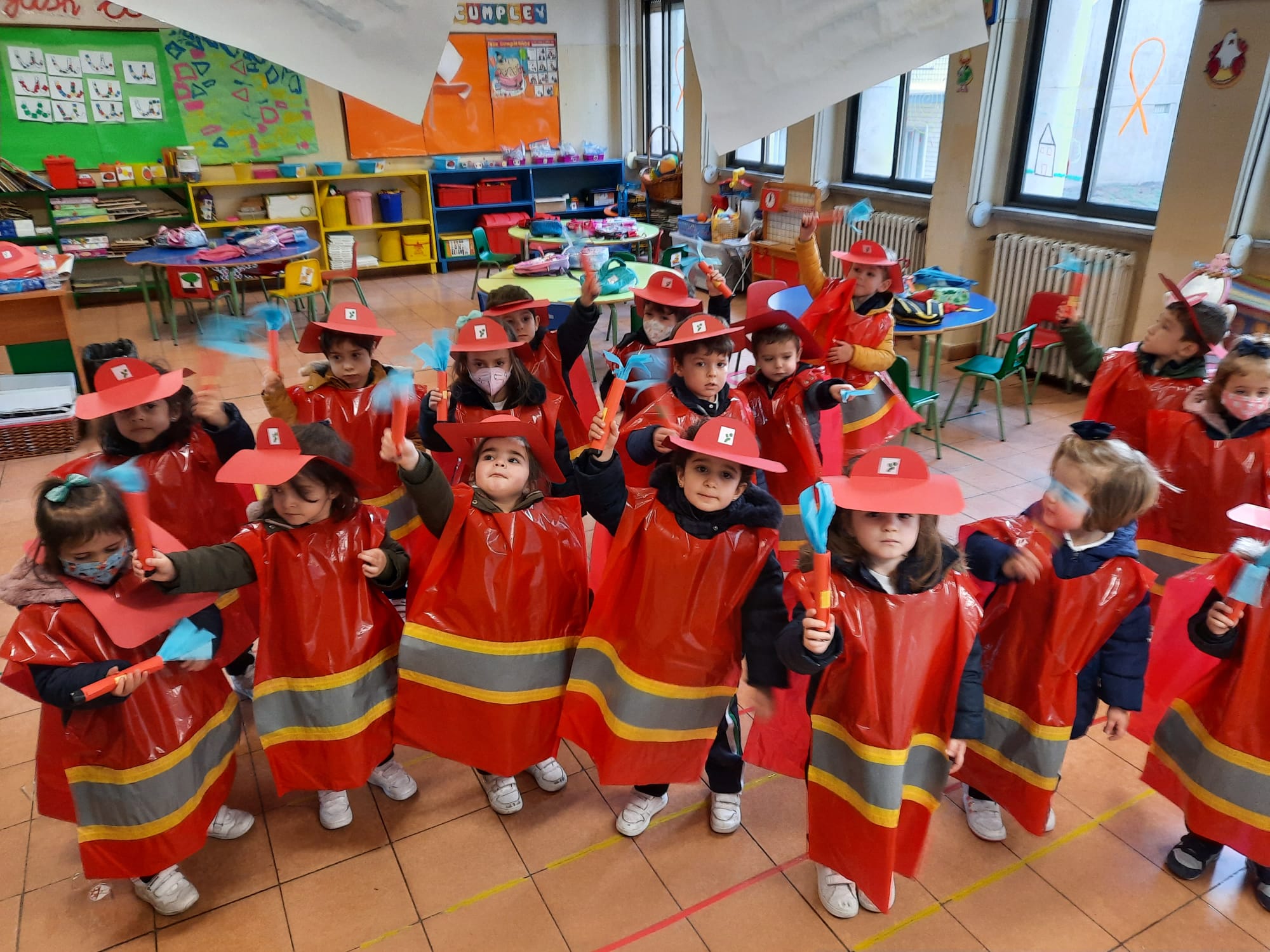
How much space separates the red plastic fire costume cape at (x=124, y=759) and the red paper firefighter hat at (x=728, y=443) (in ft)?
4.23

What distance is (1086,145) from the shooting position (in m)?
5.53

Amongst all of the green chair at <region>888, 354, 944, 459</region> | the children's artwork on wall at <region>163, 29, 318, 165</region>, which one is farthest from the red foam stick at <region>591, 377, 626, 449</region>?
the children's artwork on wall at <region>163, 29, 318, 165</region>

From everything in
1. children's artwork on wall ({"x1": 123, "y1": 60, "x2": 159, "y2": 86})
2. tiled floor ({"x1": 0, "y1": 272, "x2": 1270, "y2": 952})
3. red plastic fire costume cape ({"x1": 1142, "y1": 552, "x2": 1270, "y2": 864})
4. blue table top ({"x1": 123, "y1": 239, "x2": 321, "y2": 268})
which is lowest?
tiled floor ({"x1": 0, "y1": 272, "x2": 1270, "y2": 952})

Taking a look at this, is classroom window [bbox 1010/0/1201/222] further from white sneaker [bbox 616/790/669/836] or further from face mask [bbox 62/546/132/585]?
face mask [bbox 62/546/132/585]

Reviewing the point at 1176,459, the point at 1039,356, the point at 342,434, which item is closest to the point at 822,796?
the point at 1176,459

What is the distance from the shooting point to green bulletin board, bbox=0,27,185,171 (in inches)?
297

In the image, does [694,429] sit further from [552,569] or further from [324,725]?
[324,725]

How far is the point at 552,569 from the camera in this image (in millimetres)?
2105

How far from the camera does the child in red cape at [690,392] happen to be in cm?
255

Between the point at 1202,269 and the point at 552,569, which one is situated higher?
the point at 1202,269

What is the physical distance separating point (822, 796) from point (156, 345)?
708 cm

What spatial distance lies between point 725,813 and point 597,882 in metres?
0.39

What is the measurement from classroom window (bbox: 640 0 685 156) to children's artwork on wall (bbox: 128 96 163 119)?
5227mm

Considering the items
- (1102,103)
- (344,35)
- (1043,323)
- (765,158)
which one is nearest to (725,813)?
(344,35)
